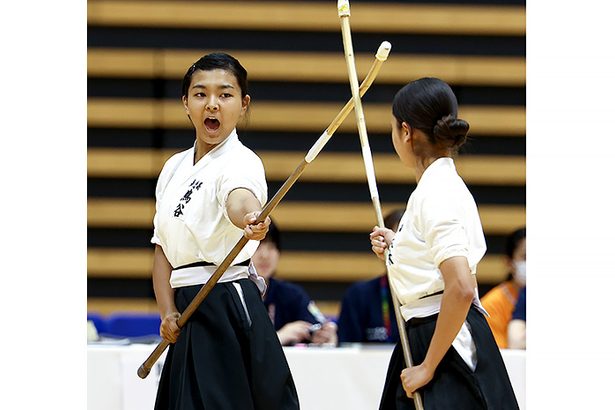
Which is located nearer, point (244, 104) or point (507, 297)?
point (244, 104)

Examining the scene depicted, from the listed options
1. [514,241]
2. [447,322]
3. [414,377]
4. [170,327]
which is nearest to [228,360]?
[170,327]

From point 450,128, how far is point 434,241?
274mm

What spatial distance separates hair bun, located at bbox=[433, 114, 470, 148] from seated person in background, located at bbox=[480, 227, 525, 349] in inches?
80.1

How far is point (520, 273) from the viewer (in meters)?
4.23

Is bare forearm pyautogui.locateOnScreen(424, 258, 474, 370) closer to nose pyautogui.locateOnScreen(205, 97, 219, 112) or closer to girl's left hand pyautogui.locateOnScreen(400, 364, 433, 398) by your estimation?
girl's left hand pyautogui.locateOnScreen(400, 364, 433, 398)

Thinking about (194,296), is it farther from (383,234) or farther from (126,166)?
(126,166)

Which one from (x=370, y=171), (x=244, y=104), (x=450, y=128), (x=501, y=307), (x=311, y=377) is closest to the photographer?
(x=450, y=128)

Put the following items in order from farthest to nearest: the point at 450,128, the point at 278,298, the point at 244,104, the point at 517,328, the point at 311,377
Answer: the point at 278,298 → the point at 517,328 → the point at 311,377 → the point at 244,104 → the point at 450,128

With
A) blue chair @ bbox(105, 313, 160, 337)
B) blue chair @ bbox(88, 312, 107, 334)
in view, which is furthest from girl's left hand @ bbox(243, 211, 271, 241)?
blue chair @ bbox(88, 312, 107, 334)

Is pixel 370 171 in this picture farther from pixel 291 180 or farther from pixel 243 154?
pixel 243 154

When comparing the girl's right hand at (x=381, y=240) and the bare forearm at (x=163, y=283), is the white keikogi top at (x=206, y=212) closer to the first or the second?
the bare forearm at (x=163, y=283)

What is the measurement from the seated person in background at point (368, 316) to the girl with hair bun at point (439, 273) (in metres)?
1.72
